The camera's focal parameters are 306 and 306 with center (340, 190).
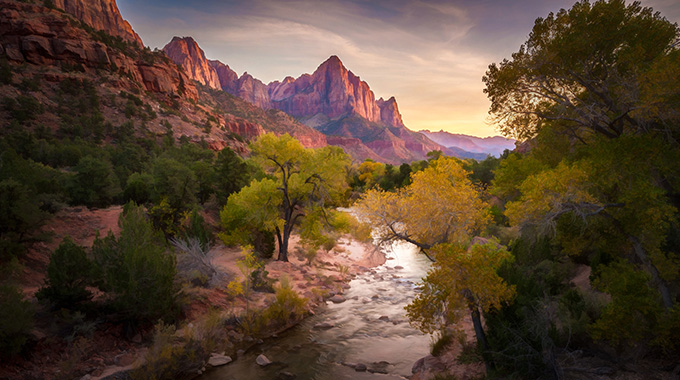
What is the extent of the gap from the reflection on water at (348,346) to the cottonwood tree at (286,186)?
655 centimetres

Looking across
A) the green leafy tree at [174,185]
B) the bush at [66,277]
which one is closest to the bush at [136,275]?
the bush at [66,277]

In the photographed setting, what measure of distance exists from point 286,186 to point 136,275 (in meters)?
10.5

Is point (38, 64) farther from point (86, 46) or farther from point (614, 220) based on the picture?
point (614, 220)

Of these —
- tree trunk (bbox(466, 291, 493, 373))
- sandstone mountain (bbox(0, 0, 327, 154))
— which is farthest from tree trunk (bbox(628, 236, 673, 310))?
sandstone mountain (bbox(0, 0, 327, 154))

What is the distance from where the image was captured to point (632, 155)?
8805 millimetres

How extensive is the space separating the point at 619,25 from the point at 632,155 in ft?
15.1

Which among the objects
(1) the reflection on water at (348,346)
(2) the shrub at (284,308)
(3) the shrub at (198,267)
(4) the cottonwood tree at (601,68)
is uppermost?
(4) the cottonwood tree at (601,68)

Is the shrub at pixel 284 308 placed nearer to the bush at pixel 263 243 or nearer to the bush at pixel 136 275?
the bush at pixel 136 275

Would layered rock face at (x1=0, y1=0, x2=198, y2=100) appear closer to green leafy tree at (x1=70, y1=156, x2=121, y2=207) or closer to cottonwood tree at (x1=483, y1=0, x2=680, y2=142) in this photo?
green leafy tree at (x1=70, y1=156, x2=121, y2=207)

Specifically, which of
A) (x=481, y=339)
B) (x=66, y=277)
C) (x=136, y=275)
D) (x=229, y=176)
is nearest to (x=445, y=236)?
(x=481, y=339)

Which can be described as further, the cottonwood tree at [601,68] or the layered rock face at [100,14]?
the layered rock face at [100,14]

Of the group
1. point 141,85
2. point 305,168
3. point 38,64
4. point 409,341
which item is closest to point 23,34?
point 38,64

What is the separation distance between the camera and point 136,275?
10367mm

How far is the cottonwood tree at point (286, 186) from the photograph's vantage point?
63.6 ft
